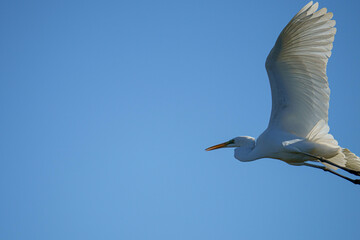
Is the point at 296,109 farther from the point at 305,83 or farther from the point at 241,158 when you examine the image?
the point at 241,158

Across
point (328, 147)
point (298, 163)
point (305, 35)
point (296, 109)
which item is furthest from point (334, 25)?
point (298, 163)

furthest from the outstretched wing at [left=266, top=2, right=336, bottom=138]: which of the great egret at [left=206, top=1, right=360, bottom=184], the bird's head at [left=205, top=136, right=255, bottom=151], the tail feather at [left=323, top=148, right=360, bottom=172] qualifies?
the bird's head at [left=205, top=136, right=255, bottom=151]

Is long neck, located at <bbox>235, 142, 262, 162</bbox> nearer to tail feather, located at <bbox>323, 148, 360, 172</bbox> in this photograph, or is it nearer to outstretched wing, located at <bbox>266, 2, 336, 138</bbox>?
outstretched wing, located at <bbox>266, 2, 336, 138</bbox>

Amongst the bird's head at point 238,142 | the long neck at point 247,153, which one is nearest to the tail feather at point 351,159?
the long neck at point 247,153

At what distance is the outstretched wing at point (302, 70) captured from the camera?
7.76 m

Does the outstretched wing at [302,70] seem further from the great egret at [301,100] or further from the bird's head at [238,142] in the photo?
the bird's head at [238,142]

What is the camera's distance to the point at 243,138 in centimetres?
962

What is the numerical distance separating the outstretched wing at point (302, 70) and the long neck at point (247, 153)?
33.7 inches

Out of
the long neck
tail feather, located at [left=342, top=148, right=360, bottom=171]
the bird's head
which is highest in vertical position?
the bird's head

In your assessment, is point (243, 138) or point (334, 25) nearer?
point (334, 25)

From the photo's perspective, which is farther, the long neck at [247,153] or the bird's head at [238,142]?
the bird's head at [238,142]

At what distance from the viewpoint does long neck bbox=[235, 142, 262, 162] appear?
357 inches

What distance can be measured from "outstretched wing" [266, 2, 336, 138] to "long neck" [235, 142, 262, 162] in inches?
33.7

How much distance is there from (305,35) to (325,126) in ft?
5.87
